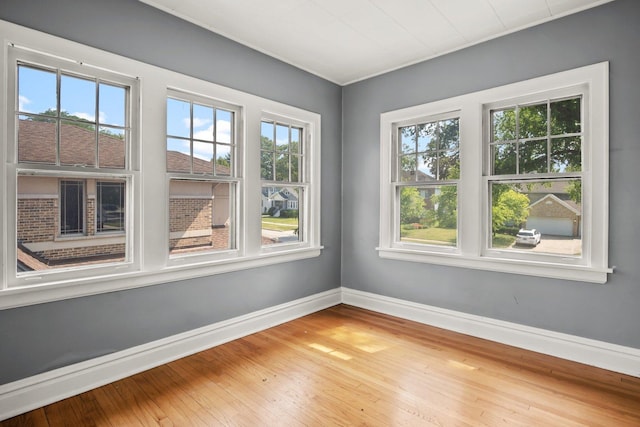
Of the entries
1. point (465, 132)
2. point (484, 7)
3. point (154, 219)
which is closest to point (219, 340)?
point (154, 219)

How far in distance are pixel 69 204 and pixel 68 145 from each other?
40cm

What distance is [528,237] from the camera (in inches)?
Answer: 124

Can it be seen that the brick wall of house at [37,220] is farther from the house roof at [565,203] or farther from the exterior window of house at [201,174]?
the house roof at [565,203]

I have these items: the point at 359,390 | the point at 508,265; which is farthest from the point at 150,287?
A: the point at 508,265

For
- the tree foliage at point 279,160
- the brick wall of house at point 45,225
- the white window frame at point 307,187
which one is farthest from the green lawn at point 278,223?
the brick wall of house at point 45,225

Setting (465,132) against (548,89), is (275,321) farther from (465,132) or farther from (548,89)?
(548,89)

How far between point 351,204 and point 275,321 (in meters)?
1.69

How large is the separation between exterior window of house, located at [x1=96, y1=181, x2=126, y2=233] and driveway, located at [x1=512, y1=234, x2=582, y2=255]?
3433mm

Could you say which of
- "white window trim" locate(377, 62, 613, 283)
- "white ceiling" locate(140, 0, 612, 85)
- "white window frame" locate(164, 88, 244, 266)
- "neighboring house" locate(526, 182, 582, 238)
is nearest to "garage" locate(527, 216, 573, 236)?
"neighboring house" locate(526, 182, 582, 238)

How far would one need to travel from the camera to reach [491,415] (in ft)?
6.98

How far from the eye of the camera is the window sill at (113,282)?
2141mm

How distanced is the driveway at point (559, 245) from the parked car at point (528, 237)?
0.12 ft

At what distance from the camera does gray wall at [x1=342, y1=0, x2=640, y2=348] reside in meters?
2.63

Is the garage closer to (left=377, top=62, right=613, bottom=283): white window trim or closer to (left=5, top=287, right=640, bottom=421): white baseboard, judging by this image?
(left=377, top=62, right=613, bottom=283): white window trim
